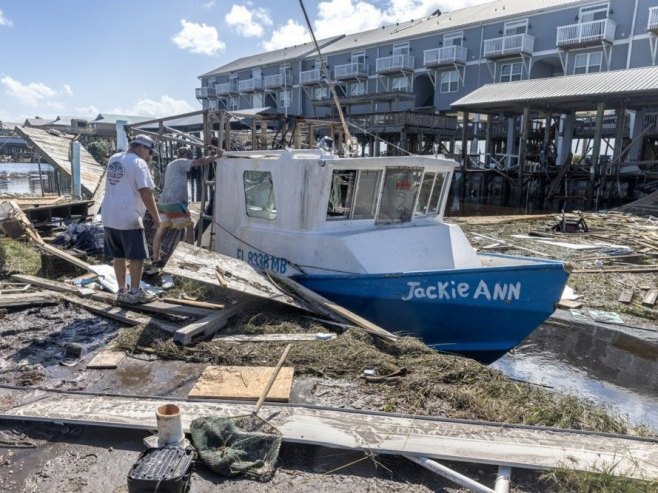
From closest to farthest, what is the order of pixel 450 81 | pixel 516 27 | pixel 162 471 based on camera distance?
pixel 162 471
pixel 516 27
pixel 450 81

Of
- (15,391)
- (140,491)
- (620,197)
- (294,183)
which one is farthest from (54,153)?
(620,197)

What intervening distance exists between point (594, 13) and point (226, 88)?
130 feet

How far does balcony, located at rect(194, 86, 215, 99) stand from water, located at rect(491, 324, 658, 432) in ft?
194

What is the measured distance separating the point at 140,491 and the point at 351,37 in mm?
53017

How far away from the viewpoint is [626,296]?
29.7 feet

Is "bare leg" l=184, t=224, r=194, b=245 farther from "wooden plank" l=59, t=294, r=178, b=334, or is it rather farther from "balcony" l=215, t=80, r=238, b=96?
"balcony" l=215, t=80, r=238, b=96

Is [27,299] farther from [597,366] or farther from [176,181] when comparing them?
[597,366]

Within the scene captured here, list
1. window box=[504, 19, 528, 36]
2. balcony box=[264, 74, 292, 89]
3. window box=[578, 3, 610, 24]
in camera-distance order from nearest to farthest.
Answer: window box=[578, 3, 610, 24], window box=[504, 19, 528, 36], balcony box=[264, 74, 292, 89]

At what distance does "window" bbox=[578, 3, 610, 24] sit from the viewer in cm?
3212

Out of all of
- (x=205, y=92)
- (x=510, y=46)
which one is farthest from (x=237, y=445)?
(x=205, y=92)

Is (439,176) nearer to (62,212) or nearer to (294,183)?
(294,183)

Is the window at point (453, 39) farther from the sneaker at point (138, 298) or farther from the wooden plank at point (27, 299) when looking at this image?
the wooden plank at point (27, 299)

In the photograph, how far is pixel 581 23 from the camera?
32406mm

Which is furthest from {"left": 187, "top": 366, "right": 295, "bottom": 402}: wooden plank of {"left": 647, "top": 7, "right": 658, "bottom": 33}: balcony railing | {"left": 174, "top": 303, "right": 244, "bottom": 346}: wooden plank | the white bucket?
{"left": 647, "top": 7, "right": 658, "bottom": 33}: balcony railing
